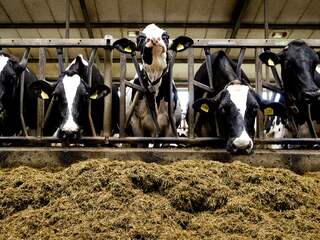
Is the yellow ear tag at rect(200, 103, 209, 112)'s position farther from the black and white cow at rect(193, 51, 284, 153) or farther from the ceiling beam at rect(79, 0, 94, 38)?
the ceiling beam at rect(79, 0, 94, 38)

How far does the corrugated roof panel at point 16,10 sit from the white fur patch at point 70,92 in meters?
3.80

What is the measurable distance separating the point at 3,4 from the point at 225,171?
19.4ft

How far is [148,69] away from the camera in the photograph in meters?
5.16

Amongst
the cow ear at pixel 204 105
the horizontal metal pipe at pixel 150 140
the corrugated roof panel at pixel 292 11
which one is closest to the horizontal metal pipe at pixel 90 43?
the cow ear at pixel 204 105

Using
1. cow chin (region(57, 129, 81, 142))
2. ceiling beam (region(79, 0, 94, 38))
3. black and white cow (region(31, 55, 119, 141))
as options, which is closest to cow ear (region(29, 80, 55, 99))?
black and white cow (region(31, 55, 119, 141))

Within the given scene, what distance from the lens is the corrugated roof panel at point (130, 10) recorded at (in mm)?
8258

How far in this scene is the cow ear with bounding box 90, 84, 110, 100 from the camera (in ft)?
16.5

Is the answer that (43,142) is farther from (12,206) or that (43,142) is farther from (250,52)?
(250,52)

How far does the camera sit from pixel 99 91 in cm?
508

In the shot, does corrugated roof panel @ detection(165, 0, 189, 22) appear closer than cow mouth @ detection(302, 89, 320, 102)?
No

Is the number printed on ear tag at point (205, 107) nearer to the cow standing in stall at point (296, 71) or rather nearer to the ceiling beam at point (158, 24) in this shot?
the cow standing in stall at point (296, 71)

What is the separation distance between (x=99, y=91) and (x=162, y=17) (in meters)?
3.99

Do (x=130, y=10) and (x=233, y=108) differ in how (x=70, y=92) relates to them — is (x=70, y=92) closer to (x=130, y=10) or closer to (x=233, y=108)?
(x=233, y=108)

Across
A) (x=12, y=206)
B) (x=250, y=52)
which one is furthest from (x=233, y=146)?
(x=250, y=52)
